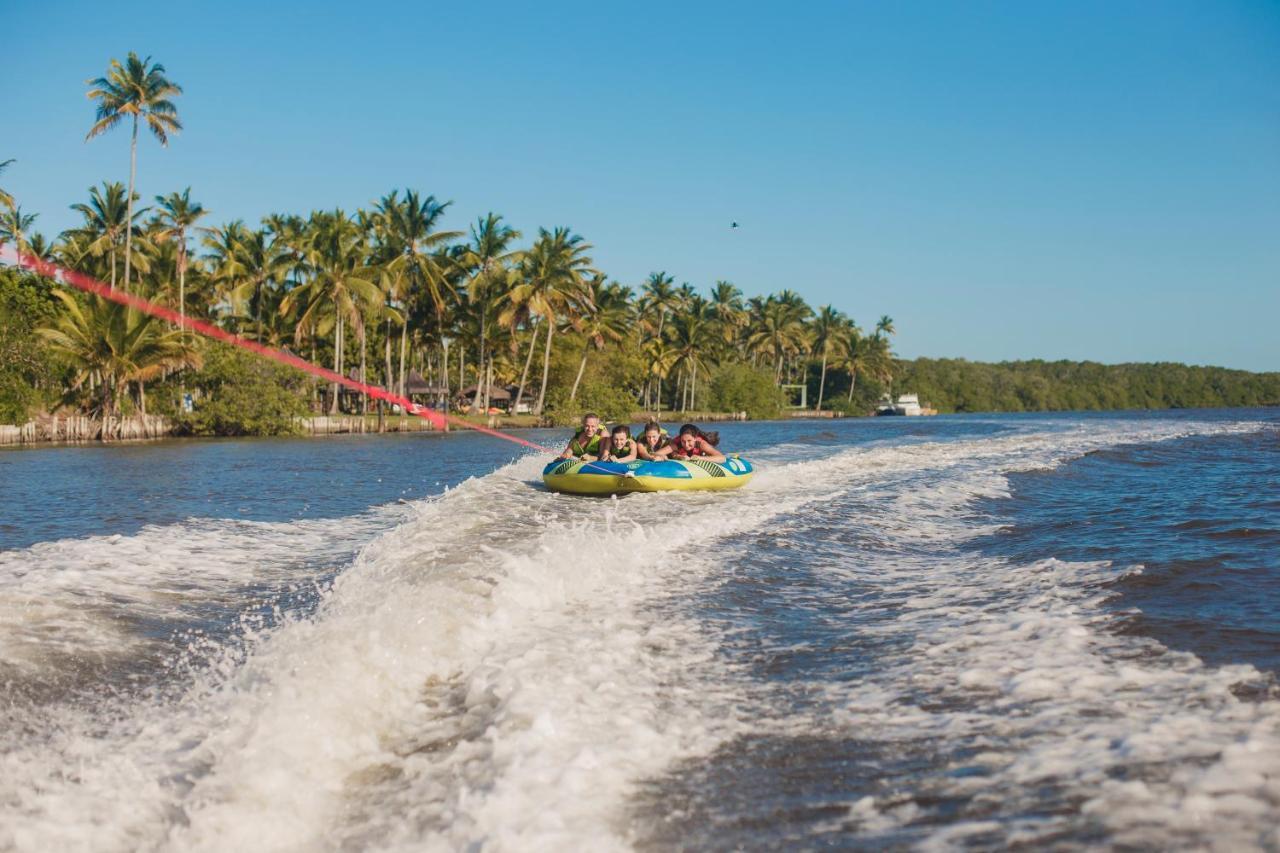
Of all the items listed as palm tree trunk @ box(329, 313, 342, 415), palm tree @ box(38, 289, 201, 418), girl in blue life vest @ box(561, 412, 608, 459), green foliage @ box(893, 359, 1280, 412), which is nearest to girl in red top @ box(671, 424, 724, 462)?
girl in blue life vest @ box(561, 412, 608, 459)

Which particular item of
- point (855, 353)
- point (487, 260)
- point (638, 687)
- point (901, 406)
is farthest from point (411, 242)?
point (901, 406)

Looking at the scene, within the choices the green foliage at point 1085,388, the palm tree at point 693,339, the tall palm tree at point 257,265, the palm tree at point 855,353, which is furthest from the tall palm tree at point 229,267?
the green foliage at point 1085,388

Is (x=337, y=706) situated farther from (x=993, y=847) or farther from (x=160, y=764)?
(x=993, y=847)

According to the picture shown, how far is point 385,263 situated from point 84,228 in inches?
515

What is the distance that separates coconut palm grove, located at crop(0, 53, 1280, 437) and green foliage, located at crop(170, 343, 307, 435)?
0.06 m

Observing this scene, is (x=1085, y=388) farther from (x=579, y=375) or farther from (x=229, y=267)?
(x=229, y=267)

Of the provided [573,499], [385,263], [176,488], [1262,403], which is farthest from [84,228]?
[1262,403]

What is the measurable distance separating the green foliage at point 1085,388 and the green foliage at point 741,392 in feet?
149

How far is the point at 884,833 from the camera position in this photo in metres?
2.95

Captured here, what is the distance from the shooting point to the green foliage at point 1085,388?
120 m

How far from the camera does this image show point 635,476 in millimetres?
13195

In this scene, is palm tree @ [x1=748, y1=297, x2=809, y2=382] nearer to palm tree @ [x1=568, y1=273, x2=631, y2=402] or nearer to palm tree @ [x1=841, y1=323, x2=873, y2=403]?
palm tree @ [x1=841, y1=323, x2=873, y2=403]

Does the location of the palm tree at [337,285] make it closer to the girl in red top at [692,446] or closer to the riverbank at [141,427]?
the riverbank at [141,427]

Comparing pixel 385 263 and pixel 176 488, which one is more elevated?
pixel 385 263
